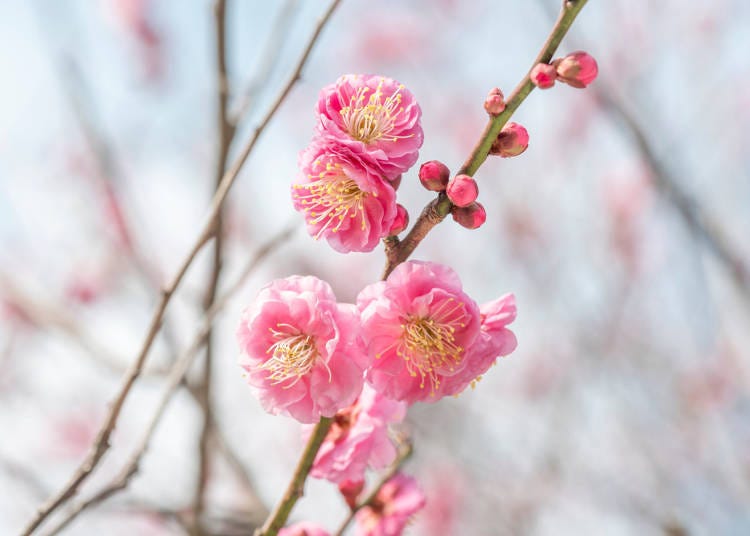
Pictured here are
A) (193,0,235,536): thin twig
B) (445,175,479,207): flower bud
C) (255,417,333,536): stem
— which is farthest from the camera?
(193,0,235,536): thin twig

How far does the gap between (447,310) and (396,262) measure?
11 cm

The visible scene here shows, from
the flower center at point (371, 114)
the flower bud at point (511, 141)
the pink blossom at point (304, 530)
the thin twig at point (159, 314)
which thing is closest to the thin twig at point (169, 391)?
the thin twig at point (159, 314)

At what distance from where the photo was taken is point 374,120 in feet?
3.55

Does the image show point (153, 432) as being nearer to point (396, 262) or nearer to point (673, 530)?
point (396, 262)

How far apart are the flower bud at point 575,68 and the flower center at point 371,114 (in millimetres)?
242

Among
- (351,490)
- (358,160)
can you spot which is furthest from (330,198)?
(351,490)

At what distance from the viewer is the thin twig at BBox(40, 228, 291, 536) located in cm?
118

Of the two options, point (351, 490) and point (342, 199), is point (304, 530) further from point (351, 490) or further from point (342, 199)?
point (342, 199)

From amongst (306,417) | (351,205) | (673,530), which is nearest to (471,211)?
(351,205)

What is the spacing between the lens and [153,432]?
1305 mm

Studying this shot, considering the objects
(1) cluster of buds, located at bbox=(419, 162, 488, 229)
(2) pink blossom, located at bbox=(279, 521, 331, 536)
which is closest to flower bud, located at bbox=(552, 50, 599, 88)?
(1) cluster of buds, located at bbox=(419, 162, 488, 229)

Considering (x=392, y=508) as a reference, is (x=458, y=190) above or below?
above

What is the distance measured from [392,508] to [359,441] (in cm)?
26

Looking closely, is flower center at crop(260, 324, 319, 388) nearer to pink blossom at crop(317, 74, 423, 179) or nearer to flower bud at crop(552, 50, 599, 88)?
pink blossom at crop(317, 74, 423, 179)
